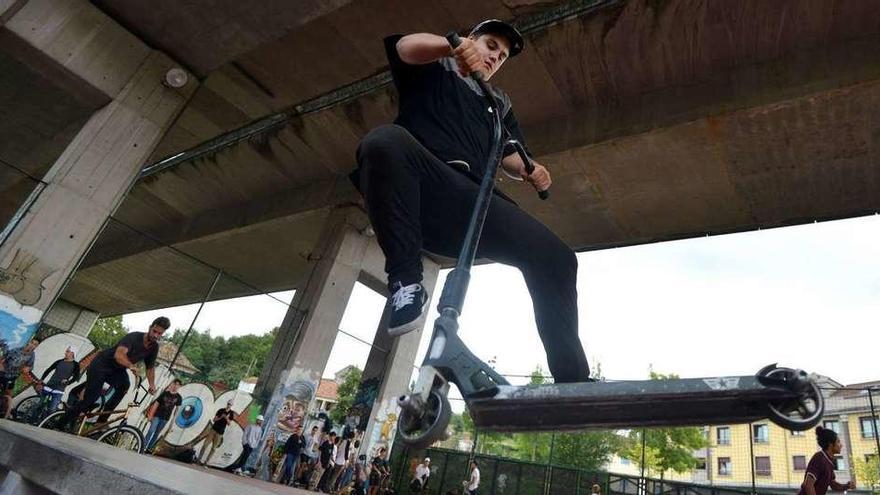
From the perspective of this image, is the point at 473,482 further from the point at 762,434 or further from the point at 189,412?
the point at 762,434

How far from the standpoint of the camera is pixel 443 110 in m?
2.26

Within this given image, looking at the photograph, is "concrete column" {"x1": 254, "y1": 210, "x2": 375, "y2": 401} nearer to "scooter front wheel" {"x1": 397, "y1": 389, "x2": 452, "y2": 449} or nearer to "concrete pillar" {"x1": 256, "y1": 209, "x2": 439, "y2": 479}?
"concrete pillar" {"x1": 256, "y1": 209, "x2": 439, "y2": 479}

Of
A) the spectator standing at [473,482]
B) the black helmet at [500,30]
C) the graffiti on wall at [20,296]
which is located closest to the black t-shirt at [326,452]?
the spectator standing at [473,482]

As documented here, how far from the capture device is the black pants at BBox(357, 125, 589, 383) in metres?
1.82

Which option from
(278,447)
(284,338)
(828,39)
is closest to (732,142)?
(828,39)

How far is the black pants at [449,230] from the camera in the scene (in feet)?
5.96

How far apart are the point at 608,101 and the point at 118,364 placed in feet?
28.7

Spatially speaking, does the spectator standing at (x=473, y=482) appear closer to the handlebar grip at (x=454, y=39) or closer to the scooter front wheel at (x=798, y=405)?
the scooter front wheel at (x=798, y=405)

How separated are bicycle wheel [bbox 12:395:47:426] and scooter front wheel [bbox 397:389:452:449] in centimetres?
920

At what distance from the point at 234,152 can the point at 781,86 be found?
1099 cm

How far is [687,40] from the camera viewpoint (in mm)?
6496

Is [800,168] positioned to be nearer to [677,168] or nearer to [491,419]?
[677,168]

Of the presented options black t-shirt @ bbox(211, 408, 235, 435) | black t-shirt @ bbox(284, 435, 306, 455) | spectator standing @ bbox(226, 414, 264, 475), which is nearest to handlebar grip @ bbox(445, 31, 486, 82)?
black t-shirt @ bbox(284, 435, 306, 455)

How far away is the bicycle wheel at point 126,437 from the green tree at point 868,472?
31.5 m
